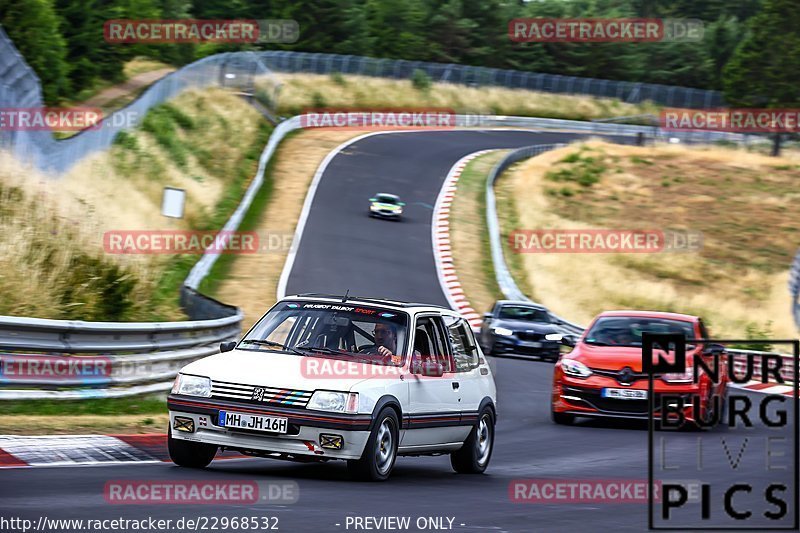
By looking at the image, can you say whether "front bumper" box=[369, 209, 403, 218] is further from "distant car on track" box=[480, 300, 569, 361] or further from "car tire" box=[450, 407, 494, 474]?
"car tire" box=[450, 407, 494, 474]

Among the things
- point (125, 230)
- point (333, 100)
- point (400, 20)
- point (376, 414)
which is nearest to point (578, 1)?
point (400, 20)

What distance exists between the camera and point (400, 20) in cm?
9638

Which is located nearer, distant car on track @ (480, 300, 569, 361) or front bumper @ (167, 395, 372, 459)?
front bumper @ (167, 395, 372, 459)

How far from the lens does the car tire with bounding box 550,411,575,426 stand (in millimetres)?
16453

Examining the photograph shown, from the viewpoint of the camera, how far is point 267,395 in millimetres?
9523

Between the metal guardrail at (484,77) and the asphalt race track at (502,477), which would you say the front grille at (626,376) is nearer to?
the asphalt race track at (502,477)

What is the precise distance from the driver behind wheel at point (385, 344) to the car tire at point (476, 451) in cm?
147

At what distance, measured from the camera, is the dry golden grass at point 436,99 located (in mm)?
68062

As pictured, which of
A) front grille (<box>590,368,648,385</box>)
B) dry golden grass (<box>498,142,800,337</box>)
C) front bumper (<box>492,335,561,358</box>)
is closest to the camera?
front grille (<box>590,368,648,385</box>)

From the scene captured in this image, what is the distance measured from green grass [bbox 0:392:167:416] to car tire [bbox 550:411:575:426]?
508 centimetres

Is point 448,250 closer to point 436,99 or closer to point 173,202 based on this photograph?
point 173,202

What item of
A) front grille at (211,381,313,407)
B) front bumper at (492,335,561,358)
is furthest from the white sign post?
front grille at (211,381,313,407)

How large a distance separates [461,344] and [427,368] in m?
1.01

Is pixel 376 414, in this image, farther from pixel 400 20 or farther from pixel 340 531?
pixel 400 20
